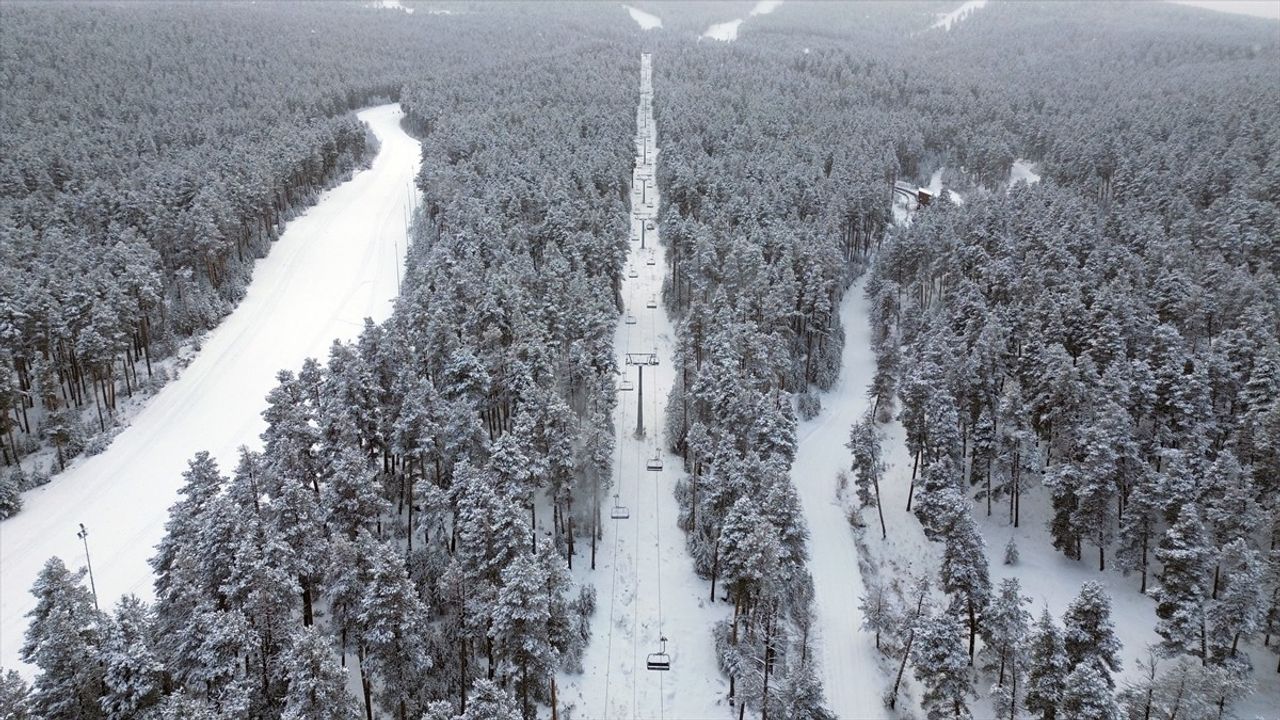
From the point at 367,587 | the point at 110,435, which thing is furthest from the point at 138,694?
the point at 110,435

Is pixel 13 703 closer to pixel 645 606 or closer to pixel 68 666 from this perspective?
pixel 68 666

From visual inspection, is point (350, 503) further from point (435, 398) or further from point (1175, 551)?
point (1175, 551)

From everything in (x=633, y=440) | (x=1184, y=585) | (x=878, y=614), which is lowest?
(x=878, y=614)

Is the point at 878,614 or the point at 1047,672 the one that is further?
the point at 878,614

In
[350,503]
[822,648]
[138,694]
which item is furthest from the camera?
[822,648]

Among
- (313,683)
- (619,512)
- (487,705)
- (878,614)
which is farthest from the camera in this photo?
(619,512)

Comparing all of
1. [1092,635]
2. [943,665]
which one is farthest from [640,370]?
[1092,635]
